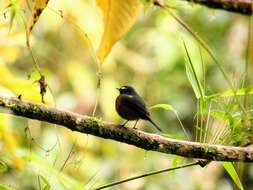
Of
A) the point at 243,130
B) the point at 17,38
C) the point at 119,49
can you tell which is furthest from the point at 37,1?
the point at 119,49

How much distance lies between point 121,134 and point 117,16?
357 mm

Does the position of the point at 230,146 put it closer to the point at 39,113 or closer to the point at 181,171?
the point at 39,113

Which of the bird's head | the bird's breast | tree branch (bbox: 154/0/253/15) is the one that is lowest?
tree branch (bbox: 154/0/253/15)

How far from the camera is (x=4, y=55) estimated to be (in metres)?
2.39

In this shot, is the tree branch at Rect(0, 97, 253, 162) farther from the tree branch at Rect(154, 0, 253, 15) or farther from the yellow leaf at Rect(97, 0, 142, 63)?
the tree branch at Rect(154, 0, 253, 15)

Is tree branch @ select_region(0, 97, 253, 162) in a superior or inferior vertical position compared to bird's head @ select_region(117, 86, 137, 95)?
inferior

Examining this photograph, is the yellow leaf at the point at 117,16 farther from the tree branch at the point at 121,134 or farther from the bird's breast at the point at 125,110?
the bird's breast at the point at 125,110

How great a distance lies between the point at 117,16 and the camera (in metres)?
1.25

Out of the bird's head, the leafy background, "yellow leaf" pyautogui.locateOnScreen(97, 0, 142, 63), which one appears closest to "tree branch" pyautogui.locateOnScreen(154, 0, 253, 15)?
"yellow leaf" pyautogui.locateOnScreen(97, 0, 142, 63)

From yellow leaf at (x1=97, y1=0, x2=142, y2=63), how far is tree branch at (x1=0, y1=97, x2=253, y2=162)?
0.27 metres

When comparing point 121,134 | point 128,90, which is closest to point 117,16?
point 121,134

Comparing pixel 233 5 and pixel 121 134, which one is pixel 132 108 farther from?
pixel 233 5

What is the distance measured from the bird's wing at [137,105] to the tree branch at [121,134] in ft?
2.67

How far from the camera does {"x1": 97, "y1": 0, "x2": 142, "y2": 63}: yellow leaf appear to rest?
1.25m
